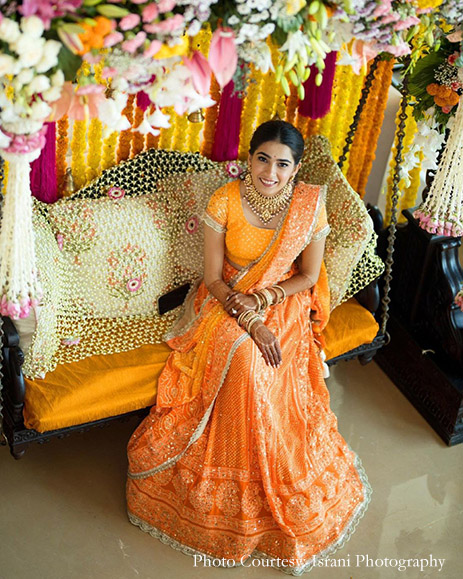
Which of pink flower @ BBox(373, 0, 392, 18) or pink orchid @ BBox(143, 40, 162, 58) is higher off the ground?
pink flower @ BBox(373, 0, 392, 18)

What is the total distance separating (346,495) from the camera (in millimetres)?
3057

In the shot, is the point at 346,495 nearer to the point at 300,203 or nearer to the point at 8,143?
the point at 300,203

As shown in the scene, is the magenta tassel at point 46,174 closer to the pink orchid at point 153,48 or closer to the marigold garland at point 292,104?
the marigold garland at point 292,104

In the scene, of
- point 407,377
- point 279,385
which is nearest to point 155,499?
point 279,385

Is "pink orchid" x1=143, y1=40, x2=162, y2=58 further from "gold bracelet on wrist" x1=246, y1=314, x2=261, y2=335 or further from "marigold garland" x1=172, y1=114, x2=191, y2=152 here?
"marigold garland" x1=172, y1=114, x2=191, y2=152

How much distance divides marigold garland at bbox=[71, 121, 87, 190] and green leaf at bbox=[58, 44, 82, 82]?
1.26 meters

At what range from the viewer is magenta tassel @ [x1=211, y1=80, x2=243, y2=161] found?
3197mm

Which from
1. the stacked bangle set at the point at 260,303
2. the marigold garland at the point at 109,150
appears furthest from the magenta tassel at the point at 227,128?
the stacked bangle set at the point at 260,303

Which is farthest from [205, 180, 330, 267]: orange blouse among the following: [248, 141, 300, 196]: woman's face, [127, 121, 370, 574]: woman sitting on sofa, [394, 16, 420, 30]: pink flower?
[394, 16, 420, 30]: pink flower

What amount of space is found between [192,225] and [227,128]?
423 millimetres

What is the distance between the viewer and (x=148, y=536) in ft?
9.61

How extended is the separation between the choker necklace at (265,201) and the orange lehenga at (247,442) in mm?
43

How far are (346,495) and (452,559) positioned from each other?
1.48 ft

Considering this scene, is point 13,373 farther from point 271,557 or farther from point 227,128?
point 227,128
